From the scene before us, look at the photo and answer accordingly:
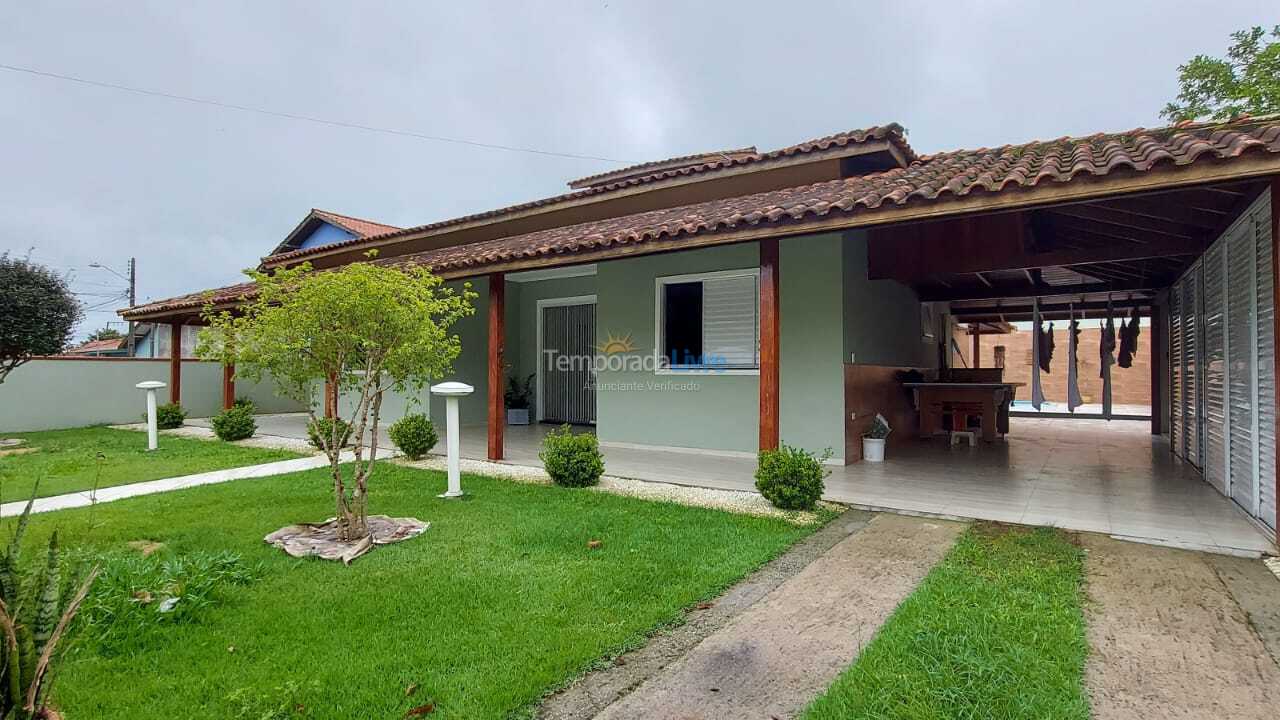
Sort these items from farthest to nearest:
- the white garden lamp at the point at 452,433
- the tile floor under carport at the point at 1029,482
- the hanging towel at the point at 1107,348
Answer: the hanging towel at the point at 1107,348, the white garden lamp at the point at 452,433, the tile floor under carport at the point at 1029,482

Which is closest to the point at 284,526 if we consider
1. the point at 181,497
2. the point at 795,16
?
the point at 181,497

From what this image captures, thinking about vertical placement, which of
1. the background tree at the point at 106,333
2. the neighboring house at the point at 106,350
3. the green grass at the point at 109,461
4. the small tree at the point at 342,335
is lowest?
the green grass at the point at 109,461

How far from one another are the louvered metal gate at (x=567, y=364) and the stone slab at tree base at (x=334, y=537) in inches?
316

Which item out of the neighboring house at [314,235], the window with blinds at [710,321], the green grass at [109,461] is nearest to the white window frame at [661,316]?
the window with blinds at [710,321]

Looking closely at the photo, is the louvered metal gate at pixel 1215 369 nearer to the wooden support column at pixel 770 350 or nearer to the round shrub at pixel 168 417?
the wooden support column at pixel 770 350

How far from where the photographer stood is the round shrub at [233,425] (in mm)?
11203

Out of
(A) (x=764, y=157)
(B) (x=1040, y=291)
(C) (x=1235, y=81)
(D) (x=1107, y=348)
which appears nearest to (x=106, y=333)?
(A) (x=764, y=157)

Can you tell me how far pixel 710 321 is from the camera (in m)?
9.33

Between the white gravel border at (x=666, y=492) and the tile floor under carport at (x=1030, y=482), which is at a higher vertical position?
the tile floor under carport at (x=1030, y=482)

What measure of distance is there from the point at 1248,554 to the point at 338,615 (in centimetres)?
632

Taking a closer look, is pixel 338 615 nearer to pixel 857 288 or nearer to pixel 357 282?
pixel 357 282

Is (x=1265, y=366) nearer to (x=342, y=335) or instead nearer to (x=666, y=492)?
(x=666, y=492)

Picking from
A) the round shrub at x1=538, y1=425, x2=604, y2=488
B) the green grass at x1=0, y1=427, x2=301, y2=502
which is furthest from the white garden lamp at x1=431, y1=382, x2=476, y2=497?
the green grass at x1=0, y1=427, x2=301, y2=502

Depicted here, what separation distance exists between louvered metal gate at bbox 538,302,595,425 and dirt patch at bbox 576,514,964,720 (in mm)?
9154
